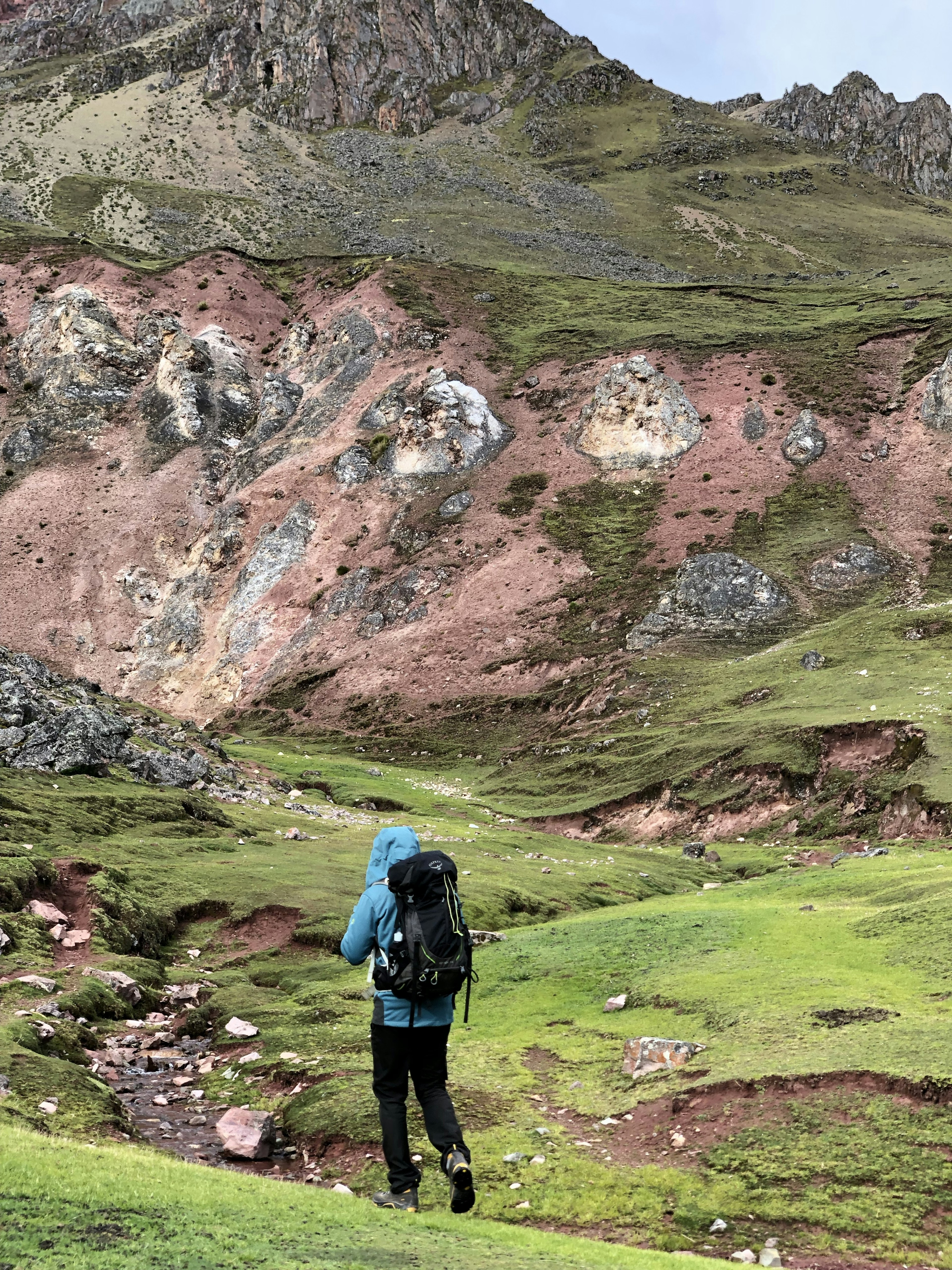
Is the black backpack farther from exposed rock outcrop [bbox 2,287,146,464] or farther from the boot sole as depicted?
exposed rock outcrop [bbox 2,287,146,464]

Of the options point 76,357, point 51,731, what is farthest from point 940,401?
point 76,357

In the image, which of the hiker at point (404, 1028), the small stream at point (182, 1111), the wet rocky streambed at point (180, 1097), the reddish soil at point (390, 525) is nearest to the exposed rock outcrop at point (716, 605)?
the reddish soil at point (390, 525)

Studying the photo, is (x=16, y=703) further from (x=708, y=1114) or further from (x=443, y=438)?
(x=443, y=438)

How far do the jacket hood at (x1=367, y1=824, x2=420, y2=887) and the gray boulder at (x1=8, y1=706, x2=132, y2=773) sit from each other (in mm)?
27079

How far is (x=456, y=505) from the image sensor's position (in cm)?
8481

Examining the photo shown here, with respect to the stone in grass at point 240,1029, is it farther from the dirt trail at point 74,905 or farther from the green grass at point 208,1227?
the green grass at point 208,1227

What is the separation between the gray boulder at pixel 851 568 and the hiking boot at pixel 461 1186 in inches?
2441

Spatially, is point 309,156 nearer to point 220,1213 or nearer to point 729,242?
point 729,242

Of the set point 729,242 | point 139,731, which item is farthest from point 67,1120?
point 729,242

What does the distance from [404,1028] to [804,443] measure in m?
76.8

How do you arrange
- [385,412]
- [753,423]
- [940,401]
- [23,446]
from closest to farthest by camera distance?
[940,401] < [753,423] < [385,412] < [23,446]

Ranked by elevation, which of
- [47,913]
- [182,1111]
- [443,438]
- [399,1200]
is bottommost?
[182,1111]

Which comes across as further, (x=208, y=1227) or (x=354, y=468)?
(x=354, y=468)

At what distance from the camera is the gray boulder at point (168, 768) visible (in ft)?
125
